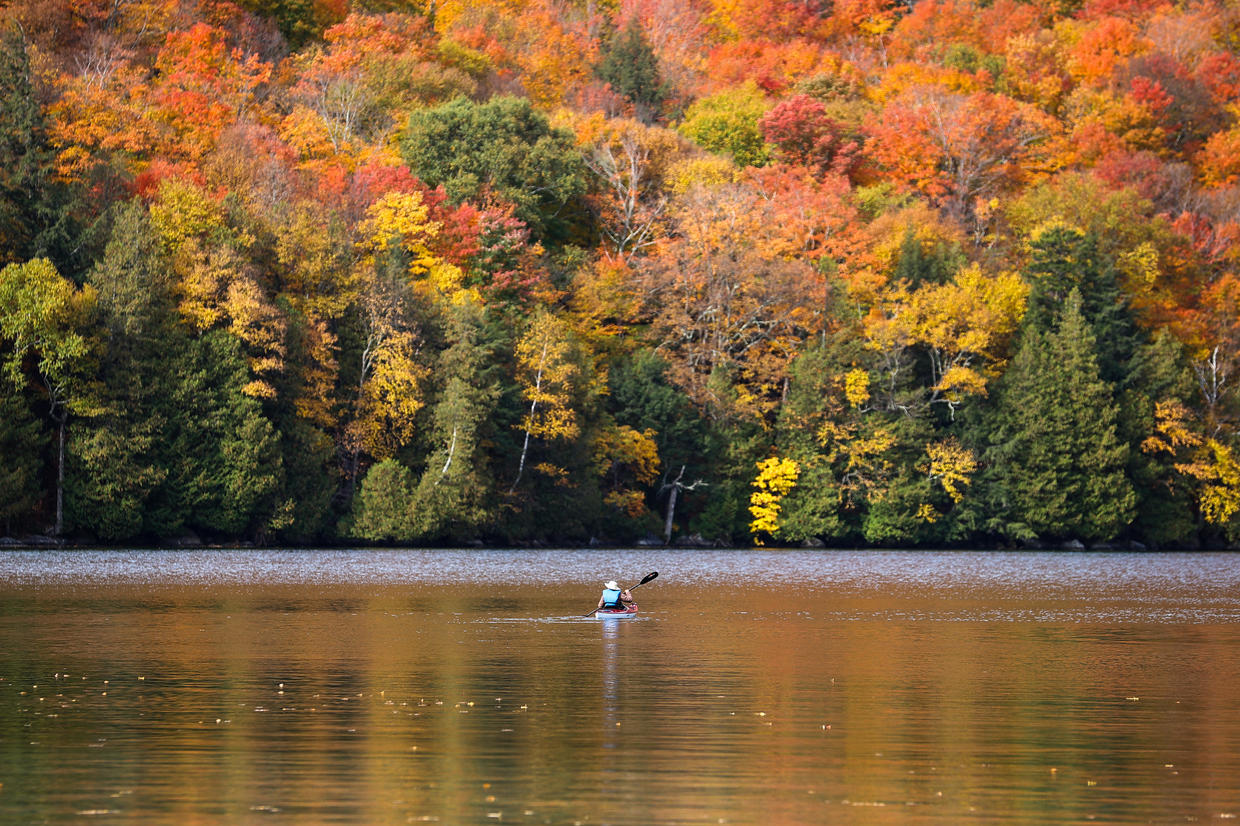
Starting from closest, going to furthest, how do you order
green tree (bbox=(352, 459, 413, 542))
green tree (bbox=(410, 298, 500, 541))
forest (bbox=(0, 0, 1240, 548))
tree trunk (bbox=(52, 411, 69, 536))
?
1. tree trunk (bbox=(52, 411, 69, 536))
2. forest (bbox=(0, 0, 1240, 548))
3. green tree (bbox=(352, 459, 413, 542))
4. green tree (bbox=(410, 298, 500, 541))

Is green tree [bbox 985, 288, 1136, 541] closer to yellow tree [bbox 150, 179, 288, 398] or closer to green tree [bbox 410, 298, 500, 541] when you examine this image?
green tree [bbox 410, 298, 500, 541]

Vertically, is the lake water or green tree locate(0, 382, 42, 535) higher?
green tree locate(0, 382, 42, 535)

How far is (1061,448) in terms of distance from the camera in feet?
314

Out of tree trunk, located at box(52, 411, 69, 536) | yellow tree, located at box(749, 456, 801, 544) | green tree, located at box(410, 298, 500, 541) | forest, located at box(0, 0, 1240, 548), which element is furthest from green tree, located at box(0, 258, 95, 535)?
yellow tree, located at box(749, 456, 801, 544)

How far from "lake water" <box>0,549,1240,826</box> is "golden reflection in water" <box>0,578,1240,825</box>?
76 mm

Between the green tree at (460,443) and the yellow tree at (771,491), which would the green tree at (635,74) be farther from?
the green tree at (460,443)

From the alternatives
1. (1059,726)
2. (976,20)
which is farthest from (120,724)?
(976,20)

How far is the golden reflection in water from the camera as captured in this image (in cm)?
1766

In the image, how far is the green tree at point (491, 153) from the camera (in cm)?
9538

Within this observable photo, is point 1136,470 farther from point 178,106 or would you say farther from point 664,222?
→ point 178,106

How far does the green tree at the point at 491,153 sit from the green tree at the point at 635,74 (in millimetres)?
27741

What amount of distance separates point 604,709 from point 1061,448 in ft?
248

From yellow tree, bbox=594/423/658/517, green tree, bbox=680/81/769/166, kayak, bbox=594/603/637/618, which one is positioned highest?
green tree, bbox=680/81/769/166

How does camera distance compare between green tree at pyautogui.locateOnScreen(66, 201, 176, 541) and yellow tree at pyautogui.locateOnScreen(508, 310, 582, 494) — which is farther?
yellow tree at pyautogui.locateOnScreen(508, 310, 582, 494)
